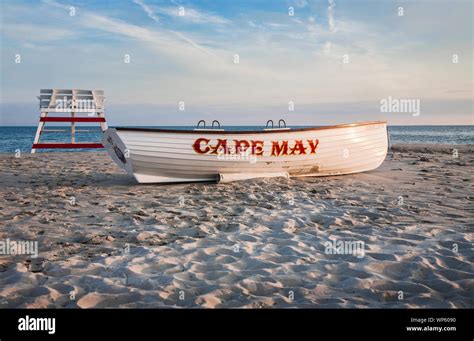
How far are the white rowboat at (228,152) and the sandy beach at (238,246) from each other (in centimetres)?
55

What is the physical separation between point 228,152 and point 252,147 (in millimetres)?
598

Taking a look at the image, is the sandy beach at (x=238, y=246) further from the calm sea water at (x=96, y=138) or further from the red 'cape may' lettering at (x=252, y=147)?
the calm sea water at (x=96, y=138)

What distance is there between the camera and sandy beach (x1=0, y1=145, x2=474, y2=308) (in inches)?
148

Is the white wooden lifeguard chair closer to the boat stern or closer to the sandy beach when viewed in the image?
the boat stern

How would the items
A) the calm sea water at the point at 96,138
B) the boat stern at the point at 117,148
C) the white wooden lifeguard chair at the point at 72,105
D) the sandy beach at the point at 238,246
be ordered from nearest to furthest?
the sandy beach at the point at 238,246 < the boat stern at the point at 117,148 < the white wooden lifeguard chair at the point at 72,105 < the calm sea water at the point at 96,138

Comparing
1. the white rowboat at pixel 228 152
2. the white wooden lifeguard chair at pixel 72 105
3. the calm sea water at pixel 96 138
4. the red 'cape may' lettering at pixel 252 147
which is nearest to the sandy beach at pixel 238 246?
the white rowboat at pixel 228 152

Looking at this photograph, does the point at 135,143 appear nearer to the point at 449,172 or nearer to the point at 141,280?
the point at 141,280

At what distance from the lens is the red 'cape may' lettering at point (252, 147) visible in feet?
30.8

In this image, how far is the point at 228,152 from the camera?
31.3 ft

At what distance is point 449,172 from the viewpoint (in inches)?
461

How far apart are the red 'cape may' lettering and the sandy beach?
857 millimetres

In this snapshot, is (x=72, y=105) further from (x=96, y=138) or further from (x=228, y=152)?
(x=96, y=138)

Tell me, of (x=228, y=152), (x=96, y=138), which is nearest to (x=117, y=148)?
(x=228, y=152)
